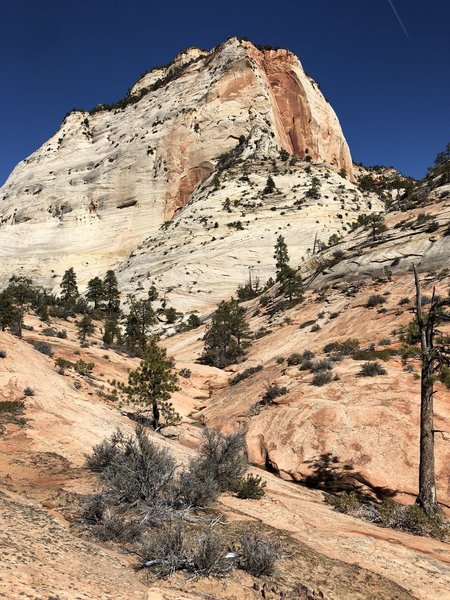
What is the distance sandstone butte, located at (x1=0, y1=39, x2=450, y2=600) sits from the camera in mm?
6707

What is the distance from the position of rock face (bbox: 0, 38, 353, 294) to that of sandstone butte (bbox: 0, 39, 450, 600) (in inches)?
19.2

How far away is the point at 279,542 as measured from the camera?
719 centimetres

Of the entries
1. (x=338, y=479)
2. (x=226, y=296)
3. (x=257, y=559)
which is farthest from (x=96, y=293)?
(x=257, y=559)

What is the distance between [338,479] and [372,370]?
22.5 ft

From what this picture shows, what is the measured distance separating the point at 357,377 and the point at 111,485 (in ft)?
47.7

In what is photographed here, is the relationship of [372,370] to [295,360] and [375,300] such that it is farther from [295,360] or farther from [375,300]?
[375,300]

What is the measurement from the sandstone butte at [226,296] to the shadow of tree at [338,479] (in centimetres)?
12

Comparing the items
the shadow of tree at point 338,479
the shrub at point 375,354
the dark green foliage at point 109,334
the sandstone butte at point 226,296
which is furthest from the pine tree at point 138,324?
the shadow of tree at point 338,479

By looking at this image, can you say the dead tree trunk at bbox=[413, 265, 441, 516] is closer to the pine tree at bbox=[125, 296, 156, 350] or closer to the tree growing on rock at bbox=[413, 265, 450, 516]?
the tree growing on rock at bbox=[413, 265, 450, 516]

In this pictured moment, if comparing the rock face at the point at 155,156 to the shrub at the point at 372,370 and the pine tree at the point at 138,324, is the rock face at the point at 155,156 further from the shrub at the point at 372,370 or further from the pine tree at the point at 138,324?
the shrub at the point at 372,370

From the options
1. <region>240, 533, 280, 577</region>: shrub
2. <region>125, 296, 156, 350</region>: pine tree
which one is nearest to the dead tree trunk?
<region>240, 533, 280, 577</region>: shrub

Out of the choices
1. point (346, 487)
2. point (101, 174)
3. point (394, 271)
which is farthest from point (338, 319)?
point (101, 174)

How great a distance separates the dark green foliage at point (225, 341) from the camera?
116 ft

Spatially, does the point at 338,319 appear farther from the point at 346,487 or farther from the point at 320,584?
the point at 320,584
